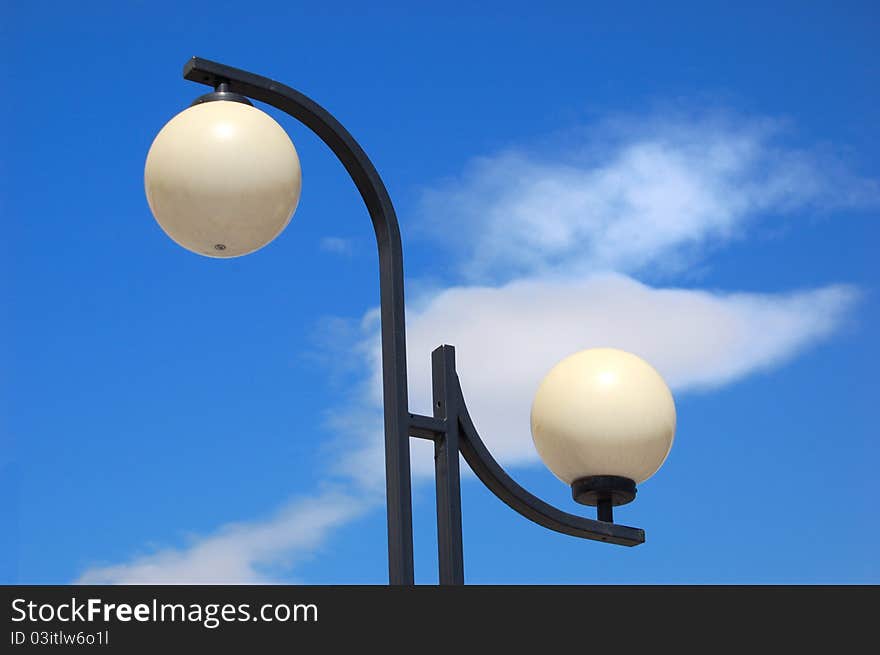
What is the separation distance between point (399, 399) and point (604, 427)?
1051 mm

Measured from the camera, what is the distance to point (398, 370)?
20.7ft

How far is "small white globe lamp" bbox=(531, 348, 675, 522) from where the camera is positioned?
6938mm

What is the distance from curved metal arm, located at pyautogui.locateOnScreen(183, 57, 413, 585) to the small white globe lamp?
929 millimetres

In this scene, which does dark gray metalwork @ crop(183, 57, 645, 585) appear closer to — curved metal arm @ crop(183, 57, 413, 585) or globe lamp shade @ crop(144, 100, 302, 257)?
curved metal arm @ crop(183, 57, 413, 585)

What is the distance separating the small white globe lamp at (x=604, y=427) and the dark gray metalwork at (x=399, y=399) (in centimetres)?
23

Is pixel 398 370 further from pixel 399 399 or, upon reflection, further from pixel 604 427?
pixel 604 427

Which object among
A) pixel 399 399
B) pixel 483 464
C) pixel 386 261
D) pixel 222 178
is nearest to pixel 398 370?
pixel 399 399

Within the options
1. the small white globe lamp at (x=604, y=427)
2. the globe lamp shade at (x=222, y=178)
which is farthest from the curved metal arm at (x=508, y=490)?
the globe lamp shade at (x=222, y=178)
